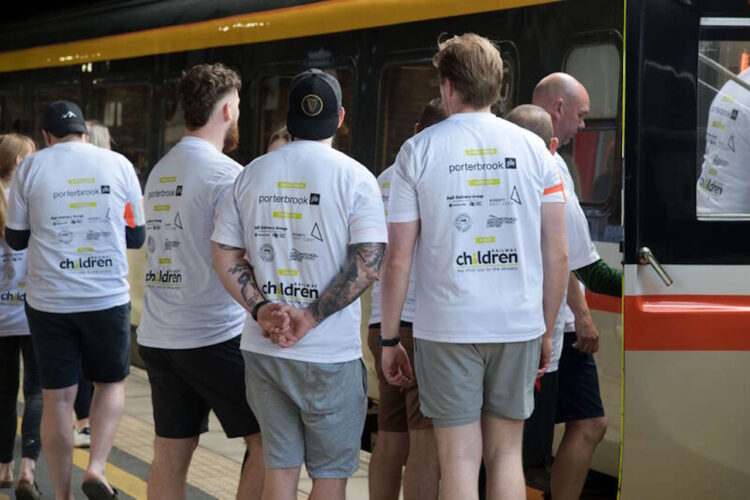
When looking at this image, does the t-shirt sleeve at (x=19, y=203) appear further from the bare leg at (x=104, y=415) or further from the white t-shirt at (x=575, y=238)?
the white t-shirt at (x=575, y=238)

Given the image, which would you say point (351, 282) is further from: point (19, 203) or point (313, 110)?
point (19, 203)

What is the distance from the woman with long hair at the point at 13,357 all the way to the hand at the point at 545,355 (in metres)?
2.83

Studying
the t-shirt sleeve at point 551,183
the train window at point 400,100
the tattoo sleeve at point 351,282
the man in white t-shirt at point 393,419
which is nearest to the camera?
the tattoo sleeve at point 351,282

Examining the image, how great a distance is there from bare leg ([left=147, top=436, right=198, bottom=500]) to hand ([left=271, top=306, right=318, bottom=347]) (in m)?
0.88

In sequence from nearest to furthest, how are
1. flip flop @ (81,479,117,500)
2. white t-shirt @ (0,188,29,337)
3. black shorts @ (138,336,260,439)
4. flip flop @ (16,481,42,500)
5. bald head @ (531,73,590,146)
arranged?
black shorts @ (138,336,260,439)
bald head @ (531,73,590,146)
flip flop @ (81,479,117,500)
flip flop @ (16,481,42,500)
white t-shirt @ (0,188,29,337)

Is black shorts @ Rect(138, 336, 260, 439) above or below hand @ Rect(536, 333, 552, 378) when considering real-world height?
below

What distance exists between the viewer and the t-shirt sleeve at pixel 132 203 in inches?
238

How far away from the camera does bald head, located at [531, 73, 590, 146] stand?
5434 millimetres

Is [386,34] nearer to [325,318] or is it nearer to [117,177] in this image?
[117,177]

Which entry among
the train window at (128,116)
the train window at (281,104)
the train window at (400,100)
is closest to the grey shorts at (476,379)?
the train window at (400,100)

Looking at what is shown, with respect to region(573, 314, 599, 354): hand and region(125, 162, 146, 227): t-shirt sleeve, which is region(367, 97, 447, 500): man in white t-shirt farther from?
region(125, 162, 146, 227): t-shirt sleeve

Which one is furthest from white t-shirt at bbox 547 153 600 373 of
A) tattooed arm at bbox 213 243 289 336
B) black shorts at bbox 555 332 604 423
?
tattooed arm at bbox 213 243 289 336

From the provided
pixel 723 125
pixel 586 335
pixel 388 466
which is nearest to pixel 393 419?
pixel 388 466

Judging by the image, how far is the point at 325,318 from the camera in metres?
4.29
